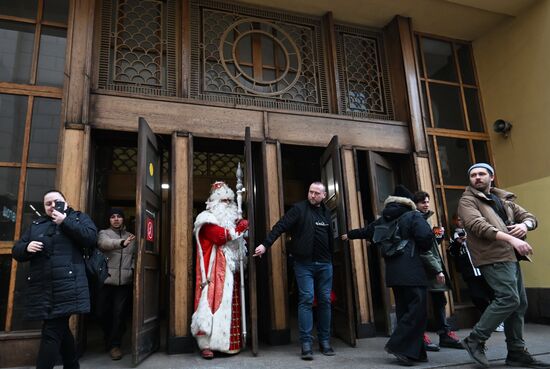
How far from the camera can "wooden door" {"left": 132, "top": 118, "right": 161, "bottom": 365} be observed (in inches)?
145

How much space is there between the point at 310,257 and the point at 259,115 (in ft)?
6.47

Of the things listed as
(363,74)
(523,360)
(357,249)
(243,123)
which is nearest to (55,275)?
(243,123)

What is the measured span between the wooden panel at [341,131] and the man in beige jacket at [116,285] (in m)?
2.18

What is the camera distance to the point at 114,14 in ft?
16.5

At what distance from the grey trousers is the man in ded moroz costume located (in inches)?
86.9

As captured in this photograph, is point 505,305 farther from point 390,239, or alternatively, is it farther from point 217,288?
point 217,288

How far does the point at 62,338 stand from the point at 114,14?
3844 millimetres

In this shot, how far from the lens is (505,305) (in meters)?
3.19

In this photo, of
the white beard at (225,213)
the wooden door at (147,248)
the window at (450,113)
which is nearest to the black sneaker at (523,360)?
the window at (450,113)

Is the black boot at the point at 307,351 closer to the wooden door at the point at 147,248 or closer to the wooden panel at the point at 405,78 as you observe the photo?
the wooden door at the point at 147,248

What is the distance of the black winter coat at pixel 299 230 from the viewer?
401cm

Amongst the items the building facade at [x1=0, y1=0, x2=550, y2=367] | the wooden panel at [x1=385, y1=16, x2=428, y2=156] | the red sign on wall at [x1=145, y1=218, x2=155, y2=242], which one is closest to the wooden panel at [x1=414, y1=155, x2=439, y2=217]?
the building facade at [x1=0, y1=0, x2=550, y2=367]

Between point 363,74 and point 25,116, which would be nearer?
point 25,116

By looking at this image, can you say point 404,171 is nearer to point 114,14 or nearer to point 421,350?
point 421,350
